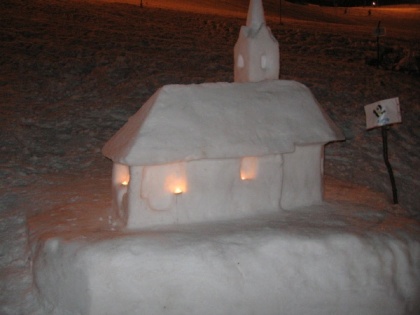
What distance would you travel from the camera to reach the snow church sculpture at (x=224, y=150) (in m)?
9.15

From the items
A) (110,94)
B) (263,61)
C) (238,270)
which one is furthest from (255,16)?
(110,94)

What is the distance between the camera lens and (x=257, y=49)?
11.0 m

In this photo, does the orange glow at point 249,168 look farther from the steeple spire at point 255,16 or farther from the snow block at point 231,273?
the steeple spire at point 255,16

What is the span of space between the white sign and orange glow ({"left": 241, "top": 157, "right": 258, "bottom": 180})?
141 inches

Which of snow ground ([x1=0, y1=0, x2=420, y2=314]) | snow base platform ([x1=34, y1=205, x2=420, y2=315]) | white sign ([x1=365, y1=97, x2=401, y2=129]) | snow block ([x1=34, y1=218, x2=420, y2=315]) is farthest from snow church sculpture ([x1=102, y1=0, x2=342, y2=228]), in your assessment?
white sign ([x1=365, y1=97, x2=401, y2=129])

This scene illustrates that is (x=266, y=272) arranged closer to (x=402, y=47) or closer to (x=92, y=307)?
(x=92, y=307)

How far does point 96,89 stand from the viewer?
1928 cm

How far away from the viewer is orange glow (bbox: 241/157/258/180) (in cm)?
991

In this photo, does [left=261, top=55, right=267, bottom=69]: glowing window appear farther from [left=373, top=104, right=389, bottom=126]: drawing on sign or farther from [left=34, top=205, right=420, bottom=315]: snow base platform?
[left=34, top=205, right=420, bottom=315]: snow base platform

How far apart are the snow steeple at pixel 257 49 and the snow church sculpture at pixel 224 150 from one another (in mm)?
23

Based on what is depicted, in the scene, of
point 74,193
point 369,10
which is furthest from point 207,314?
point 369,10

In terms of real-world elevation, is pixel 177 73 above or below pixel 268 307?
above

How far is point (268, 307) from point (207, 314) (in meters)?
1.13

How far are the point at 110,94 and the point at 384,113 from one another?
11.0 metres
